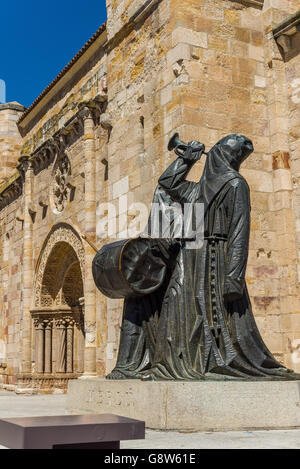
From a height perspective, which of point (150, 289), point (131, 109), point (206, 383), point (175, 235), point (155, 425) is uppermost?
point (131, 109)

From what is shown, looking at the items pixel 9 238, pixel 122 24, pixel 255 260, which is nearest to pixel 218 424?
pixel 255 260

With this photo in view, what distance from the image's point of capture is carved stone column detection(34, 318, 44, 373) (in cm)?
1495

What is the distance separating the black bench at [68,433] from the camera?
116 inches

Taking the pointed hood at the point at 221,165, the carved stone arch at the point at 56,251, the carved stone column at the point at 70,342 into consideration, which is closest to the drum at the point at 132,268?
the pointed hood at the point at 221,165

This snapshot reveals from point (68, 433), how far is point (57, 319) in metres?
12.1

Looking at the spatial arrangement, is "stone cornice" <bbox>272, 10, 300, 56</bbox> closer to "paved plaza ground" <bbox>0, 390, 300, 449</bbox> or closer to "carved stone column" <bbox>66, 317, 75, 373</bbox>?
"paved plaza ground" <bbox>0, 390, 300, 449</bbox>

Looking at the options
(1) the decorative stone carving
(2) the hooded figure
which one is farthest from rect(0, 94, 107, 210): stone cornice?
(2) the hooded figure

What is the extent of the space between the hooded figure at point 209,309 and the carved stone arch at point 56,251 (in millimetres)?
7485

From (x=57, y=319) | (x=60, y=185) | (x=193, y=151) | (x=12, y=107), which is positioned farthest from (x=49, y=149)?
(x=193, y=151)

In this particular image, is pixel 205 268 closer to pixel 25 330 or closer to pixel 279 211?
pixel 279 211

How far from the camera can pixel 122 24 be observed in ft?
35.3

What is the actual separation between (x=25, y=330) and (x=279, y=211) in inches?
327

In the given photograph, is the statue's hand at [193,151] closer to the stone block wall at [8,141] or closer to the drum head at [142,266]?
the drum head at [142,266]
